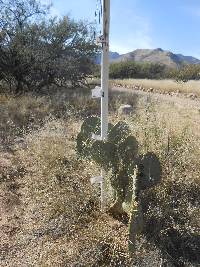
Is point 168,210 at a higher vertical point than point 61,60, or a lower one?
lower

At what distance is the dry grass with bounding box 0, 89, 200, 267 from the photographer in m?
3.67

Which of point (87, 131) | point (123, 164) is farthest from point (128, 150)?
point (87, 131)

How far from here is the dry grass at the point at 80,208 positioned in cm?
367

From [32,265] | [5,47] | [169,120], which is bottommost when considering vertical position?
[32,265]

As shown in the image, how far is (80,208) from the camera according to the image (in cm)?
426

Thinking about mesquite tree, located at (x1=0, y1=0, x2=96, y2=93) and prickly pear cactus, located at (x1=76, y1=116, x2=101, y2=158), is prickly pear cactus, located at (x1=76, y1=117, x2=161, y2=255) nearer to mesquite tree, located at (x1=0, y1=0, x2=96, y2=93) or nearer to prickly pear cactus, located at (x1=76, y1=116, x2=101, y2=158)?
prickly pear cactus, located at (x1=76, y1=116, x2=101, y2=158)

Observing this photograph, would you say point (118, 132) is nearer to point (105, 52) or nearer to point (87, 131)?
point (87, 131)

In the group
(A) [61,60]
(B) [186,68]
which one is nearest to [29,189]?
(A) [61,60]

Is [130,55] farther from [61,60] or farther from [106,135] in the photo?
[106,135]

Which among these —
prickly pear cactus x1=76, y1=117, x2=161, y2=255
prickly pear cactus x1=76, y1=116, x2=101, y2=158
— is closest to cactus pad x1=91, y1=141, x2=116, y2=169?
prickly pear cactus x1=76, y1=117, x2=161, y2=255

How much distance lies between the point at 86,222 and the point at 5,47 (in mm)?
9886

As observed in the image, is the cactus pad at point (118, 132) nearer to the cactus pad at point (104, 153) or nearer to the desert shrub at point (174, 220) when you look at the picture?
the cactus pad at point (104, 153)

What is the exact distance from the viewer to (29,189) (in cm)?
504

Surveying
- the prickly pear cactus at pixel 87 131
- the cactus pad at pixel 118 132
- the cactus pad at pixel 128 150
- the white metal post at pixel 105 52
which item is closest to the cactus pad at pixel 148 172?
the cactus pad at pixel 128 150
